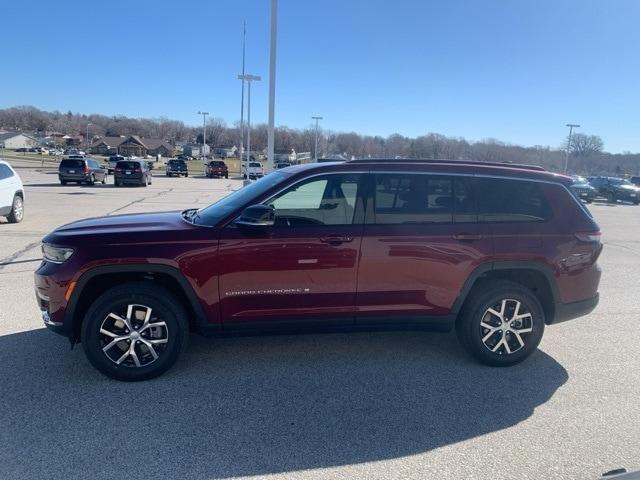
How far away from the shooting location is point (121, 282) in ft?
13.4

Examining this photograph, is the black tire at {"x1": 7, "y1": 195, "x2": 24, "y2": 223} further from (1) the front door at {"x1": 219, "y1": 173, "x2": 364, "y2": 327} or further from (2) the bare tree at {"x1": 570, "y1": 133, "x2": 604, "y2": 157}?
(2) the bare tree at {"x1": 570, "y1": 133, "x2": 604, "y2": 157}

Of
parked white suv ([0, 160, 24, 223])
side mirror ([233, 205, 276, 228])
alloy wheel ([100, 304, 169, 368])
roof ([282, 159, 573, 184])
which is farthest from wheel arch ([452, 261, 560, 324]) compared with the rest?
parked white suv ([0, 160, 24, 223])

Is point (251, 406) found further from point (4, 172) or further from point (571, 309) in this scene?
point (4, 172)

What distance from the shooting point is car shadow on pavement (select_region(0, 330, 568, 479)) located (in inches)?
119

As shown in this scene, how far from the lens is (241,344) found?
4824mm

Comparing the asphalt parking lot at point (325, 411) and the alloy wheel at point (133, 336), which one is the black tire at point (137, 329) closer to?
the alloy wheel at point (133, 336)

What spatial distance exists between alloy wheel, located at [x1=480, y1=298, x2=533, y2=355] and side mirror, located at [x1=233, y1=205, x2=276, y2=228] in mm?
2139

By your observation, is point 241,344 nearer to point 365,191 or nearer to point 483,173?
point 365,191

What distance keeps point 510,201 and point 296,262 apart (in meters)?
2.10

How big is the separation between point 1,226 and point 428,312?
457 inches

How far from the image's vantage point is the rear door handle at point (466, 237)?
430 cm

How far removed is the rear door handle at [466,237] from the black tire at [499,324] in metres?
Result: 0.48

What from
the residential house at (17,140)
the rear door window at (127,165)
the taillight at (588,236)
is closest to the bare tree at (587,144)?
the rear door window at (127,165)

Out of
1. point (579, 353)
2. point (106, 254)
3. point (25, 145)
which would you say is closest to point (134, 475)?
point (106, 254)
